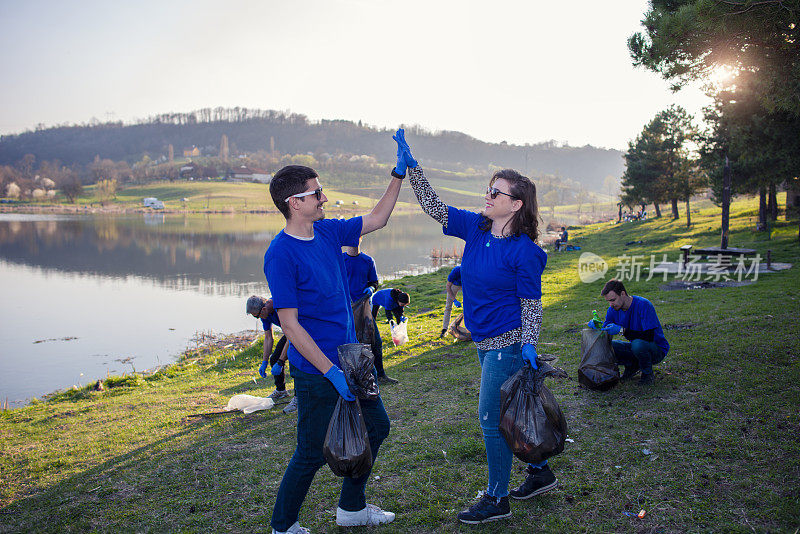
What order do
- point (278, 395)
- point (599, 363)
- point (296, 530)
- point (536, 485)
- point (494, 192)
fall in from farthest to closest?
point (278, 395), point (599, 363), point (536, 485), point (494, 192), point (296, 530)

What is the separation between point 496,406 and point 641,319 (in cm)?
351

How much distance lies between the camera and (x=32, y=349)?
15469mm

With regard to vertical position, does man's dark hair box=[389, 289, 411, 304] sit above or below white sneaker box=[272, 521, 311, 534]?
above

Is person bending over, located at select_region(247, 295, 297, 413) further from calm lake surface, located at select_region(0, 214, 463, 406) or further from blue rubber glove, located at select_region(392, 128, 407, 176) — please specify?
calm lake surface, located at select_region(0, 214, 463, 406)

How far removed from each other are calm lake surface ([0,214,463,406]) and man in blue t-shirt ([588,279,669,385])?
12036 mm

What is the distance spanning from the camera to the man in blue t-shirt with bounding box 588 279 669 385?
6043 mm

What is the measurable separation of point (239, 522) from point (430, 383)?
391cm

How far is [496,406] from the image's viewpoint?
348 cm

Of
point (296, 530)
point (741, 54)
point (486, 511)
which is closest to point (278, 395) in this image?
point (296, 530)

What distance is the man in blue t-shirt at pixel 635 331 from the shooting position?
604 cm

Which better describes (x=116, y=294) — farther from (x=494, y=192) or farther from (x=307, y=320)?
(x=494, y=192)

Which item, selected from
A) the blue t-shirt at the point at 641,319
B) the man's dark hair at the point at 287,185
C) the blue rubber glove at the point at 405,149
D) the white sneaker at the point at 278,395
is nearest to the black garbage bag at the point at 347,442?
the man's dark hair at the point at 287,185

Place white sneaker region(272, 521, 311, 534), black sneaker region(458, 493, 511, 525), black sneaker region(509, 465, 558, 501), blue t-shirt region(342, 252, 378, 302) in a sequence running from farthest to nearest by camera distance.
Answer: blue t-shirt region(342, 252, 378, 302), black sneaker region(509, 465, 558, 501), black sneaker region(458, 493, 511, 525), white sneaker region(272, 521, 311, 534)

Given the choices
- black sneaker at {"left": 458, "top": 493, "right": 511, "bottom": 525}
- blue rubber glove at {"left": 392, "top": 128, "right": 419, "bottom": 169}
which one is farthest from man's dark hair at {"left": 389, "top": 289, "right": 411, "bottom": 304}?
black sneaker at {"left": 458, "top": 493, "right": 511, "bottom": 525}
